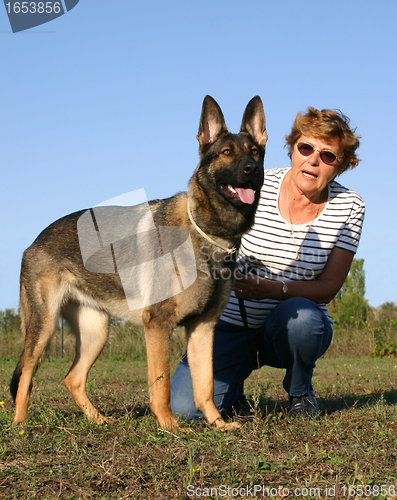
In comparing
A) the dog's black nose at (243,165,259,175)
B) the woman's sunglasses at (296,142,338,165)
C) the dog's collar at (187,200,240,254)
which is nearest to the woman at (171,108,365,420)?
the woman's sunglasses at (296,142,338,165)

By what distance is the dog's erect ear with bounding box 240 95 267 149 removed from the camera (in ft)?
11.8

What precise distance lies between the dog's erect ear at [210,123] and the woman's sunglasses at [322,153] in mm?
785

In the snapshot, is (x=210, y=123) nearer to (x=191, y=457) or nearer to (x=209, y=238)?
(x=209, y=238)

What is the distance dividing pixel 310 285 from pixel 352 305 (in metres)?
14.0

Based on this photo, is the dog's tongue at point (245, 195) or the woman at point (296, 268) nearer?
the dog's tongue at point (245, 195)

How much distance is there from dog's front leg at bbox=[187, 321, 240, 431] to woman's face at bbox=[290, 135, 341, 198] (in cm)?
142

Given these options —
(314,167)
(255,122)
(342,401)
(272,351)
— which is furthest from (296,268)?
(342,401)

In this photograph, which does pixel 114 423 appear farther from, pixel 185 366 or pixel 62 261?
pixel 62 261

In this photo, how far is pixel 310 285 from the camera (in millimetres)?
3834

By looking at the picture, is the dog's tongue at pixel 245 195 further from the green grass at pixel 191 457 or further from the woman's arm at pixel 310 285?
the green grass at pixel 191 457

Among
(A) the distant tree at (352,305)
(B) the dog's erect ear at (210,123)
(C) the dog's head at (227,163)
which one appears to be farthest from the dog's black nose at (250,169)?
(A) the distant tree at (352,305)

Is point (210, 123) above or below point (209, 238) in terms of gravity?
above

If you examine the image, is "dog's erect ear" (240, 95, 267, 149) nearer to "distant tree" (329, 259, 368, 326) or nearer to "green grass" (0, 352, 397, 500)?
"green grass" (0, 352, 397, 500)

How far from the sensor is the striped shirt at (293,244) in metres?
3.90
